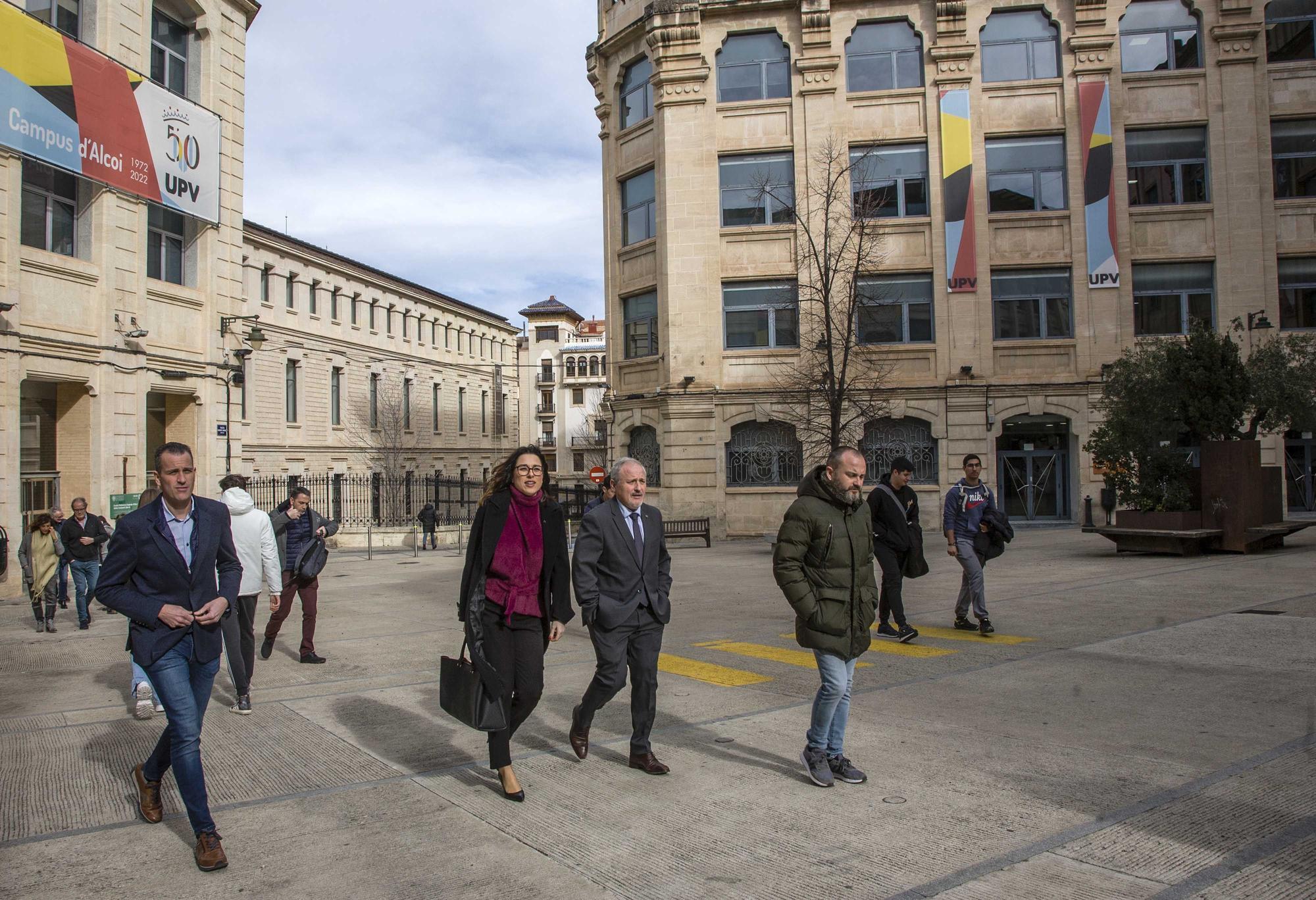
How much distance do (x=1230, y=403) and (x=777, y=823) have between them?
52.8 ft

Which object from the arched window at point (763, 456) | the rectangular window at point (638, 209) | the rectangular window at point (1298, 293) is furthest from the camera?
the rectangular window at point (638, 209)

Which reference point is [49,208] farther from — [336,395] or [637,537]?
[336,395]

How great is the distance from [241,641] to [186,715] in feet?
11.4

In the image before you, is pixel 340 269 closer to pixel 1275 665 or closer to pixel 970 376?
pixel 970 376

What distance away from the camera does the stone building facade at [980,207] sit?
27.2m

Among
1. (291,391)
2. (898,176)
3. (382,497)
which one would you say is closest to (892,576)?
(898,176)

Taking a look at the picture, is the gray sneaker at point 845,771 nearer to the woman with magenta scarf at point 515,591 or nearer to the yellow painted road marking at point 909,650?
the woman with magenta scarf at point 515,591

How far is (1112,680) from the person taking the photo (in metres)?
7.52

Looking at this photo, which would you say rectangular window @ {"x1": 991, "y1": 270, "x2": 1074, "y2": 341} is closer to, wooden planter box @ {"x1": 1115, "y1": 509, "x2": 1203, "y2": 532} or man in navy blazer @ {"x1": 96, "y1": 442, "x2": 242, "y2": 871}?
wooden planter box @ {"x1": 1115, "y1": 509, "x2": 1203, "y2": 532}

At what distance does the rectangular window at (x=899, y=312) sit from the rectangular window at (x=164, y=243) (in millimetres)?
18333

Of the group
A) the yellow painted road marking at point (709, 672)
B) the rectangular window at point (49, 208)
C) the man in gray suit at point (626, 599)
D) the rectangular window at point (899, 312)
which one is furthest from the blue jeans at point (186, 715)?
the rectangular window at point (899, 312)

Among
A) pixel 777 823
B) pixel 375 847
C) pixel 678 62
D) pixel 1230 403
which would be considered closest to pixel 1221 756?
pixel 777 823

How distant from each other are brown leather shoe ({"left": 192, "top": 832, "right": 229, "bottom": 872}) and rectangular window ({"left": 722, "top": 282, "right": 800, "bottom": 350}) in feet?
82.7

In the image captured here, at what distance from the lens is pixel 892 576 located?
31.9ft
